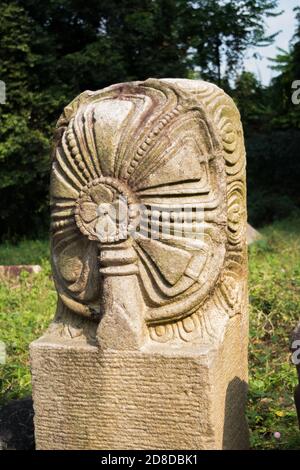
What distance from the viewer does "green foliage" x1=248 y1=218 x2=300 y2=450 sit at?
9.92ft

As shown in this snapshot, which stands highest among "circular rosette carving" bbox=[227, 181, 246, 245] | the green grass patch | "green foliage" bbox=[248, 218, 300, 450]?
"circular rosette carving" bbox=[227, 181, 246, 245]

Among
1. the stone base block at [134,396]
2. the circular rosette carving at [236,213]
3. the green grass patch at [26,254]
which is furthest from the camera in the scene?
the green grass patch at [26,254]

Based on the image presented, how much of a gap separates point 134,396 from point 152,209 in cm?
74

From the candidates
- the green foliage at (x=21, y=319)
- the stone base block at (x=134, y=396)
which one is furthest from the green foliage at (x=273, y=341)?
the green foliage at (x=21, y=319)

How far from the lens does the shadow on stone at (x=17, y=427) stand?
313cm

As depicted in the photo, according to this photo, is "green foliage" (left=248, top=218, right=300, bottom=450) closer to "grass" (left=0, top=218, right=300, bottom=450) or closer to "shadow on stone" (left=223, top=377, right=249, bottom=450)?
"grass" (left=0, top=218, right=300, bottom=450)

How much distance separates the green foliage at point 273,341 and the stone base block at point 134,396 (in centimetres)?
33

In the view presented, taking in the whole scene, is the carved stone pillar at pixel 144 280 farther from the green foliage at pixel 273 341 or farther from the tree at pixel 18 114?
the tree at pixel 18 114

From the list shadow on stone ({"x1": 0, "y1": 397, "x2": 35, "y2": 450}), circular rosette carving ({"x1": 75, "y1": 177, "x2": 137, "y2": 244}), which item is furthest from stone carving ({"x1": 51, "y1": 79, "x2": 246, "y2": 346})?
shadow on stone ({"x1": 0, "y1": 397, "x2": 35, "y2": 450})

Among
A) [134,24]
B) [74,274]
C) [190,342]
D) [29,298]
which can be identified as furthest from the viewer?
[134,24]

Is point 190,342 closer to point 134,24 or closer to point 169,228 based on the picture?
point 169,228

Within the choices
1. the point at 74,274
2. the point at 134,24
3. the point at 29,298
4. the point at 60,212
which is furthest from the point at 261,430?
the point at 134,24

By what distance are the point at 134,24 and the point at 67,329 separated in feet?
26.0

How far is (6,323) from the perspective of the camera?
4922mm
